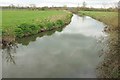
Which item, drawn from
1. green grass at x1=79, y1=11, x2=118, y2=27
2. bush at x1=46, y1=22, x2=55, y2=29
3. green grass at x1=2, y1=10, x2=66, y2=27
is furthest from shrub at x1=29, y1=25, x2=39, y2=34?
green grass at x1=79, y1=11, x2=118, y2=27

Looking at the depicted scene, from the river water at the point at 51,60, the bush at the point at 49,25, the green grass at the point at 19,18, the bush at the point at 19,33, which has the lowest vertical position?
the river water at the point at 51,60

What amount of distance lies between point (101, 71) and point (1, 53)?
9.46 metres

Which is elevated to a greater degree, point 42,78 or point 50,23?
point 50,23

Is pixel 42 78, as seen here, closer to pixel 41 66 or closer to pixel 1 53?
pixel 41 66

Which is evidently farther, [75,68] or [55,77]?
[75,68]

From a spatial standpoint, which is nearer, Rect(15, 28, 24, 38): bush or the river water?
the river water

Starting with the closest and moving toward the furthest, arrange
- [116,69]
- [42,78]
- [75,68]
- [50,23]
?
[116,69], [42,78], [75,68], [50,23]

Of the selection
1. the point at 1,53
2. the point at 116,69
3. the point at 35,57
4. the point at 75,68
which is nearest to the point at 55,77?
the point at 75,68

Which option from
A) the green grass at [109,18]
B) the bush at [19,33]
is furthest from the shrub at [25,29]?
the green grass at [109,18]

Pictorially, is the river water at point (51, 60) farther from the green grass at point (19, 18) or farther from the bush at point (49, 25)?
the bush at point (49, 25)

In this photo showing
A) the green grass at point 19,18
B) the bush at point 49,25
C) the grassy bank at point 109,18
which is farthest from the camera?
the bush at point 49,25

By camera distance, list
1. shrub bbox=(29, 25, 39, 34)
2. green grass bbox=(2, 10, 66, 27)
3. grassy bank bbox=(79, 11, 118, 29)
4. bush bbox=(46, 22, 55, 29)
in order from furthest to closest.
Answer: bush bbox=(46, 22, 55, 29) < green grass bbox=(2, 10, 66, 27) < shrub bbox=(29, 25, 39, 34) < grassy bank bbox=(79, 11, 118, 29)

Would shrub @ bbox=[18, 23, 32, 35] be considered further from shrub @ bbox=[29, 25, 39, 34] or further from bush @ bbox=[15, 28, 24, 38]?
bush @ bbox=[15, 28, 24, 38]

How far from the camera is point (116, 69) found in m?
14.1
